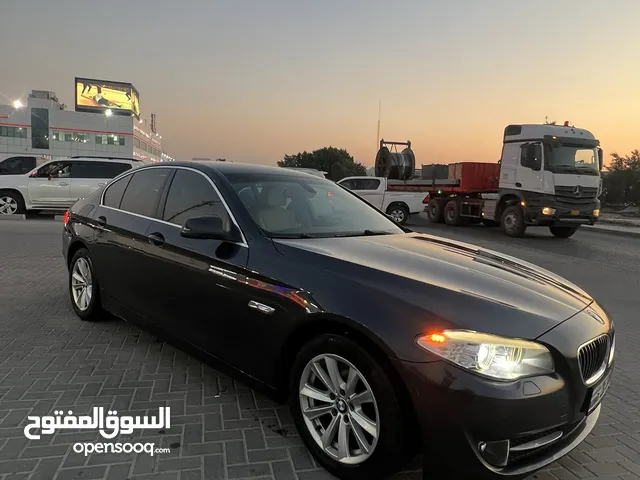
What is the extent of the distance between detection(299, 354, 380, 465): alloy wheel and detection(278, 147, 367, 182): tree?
70858mm

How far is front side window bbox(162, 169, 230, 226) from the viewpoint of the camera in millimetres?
3295

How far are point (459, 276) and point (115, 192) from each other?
3.39m

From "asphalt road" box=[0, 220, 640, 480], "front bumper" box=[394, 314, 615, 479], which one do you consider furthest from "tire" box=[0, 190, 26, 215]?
"front bumper" box=[394, 314, 615, 479]

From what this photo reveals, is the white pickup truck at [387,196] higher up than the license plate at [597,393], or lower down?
higher up

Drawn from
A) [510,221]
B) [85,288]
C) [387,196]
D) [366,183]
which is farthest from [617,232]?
[85,288]

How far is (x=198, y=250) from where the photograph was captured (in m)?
3.18

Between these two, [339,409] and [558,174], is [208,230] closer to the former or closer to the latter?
[339,409]

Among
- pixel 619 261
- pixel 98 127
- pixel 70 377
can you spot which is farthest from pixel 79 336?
pixel 98 127

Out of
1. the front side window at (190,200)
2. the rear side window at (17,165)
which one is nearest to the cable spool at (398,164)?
the rear side window at (17,165)

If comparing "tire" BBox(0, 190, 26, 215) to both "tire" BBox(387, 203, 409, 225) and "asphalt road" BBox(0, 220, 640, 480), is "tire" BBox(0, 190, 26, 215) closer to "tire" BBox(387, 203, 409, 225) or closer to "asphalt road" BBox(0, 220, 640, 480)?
"asphalt road" BBox(0, 220, 640, 480)

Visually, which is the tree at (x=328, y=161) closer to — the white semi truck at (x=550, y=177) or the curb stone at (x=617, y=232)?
the curb stone at (x=617, y=232)

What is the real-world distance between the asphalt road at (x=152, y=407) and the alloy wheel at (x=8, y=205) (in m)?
10.6

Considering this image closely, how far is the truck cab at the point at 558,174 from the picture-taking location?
14289mm

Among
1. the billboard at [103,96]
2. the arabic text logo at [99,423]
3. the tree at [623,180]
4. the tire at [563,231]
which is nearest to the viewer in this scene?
the arabic text logo at [99,423]
